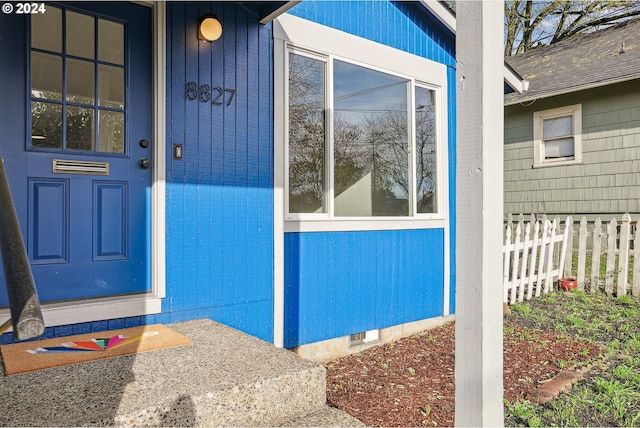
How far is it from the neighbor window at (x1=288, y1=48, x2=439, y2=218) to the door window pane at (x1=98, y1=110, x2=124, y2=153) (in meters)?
1.25

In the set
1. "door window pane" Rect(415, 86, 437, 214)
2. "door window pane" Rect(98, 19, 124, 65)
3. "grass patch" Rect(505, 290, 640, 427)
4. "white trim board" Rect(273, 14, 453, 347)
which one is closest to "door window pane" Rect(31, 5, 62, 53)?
"door window pane" Rect(98, 19, 124, 65)

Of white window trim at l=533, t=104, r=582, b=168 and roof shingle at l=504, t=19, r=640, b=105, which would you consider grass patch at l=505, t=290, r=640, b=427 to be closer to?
white window trim at l=533, t=104, r=582, b=168

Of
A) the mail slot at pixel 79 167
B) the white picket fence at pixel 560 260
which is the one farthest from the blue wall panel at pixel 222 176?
the white picket fence at pixel 560 260

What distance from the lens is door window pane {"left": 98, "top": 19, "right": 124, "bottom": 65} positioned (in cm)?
275

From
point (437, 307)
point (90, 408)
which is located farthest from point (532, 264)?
point (90, 408)

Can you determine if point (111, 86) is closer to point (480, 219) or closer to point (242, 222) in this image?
point (242, 222)

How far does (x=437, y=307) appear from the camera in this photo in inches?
182

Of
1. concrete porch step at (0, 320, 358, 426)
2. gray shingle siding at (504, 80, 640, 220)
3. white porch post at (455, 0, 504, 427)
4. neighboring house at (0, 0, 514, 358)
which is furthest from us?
gray shingle siding at (504, 80, 640, 220)

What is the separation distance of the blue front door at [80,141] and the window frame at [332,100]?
976 mm

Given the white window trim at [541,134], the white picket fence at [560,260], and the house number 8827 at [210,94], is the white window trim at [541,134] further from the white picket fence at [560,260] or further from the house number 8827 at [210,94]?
the house number 8827 at [210,94]

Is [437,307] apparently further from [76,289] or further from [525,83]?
[76,289]

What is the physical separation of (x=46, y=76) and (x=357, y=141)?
2.42m

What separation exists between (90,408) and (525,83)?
522 centimetres

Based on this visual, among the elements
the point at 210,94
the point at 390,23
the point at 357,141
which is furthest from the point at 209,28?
the point at 390,23
